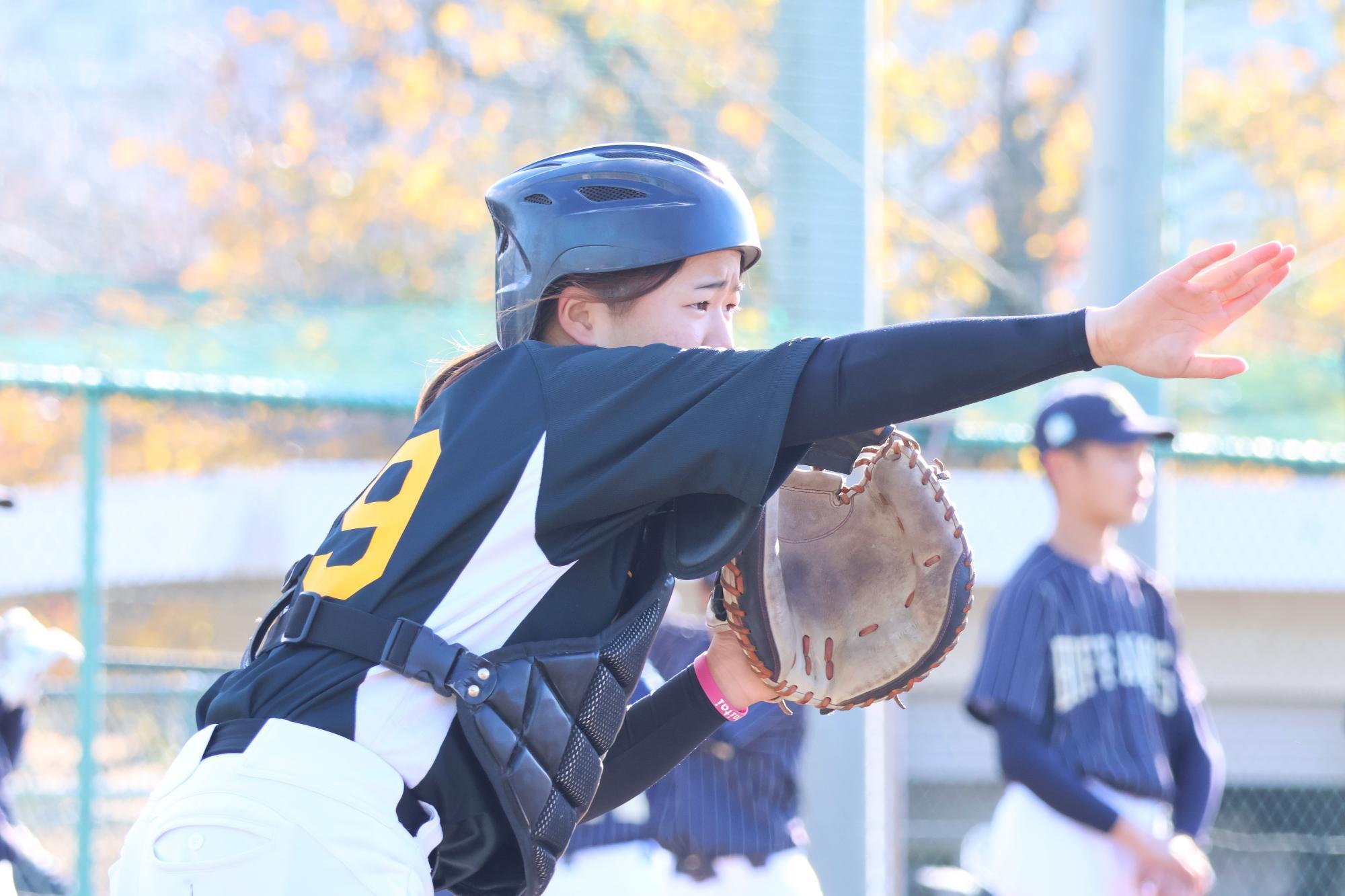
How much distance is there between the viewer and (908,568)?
8.30 ft

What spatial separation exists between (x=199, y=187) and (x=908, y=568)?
34.0ft

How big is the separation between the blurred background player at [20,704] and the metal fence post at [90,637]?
415 mm

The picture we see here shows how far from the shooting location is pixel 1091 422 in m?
4.88

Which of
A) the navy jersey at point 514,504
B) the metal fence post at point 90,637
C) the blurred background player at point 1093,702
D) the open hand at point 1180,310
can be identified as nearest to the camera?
the open hand at point 1180,310

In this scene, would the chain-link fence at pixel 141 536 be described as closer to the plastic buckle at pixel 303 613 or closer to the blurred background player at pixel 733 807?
the blurred background player at pixel 733 807

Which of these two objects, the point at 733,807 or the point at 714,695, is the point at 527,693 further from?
the point at 733,807

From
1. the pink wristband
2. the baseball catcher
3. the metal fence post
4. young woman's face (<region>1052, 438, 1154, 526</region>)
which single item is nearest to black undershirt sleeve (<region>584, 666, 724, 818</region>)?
the pink wristband

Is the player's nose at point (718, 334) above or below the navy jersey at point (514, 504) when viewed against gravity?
above

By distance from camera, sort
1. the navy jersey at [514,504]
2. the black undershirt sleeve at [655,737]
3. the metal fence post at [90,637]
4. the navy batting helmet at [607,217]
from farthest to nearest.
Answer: the metal fence post at [90,637] → the black undershirt sleeve at [655,737] → the navy batting helmet at [607,217] → the navy jersey at [514,504]

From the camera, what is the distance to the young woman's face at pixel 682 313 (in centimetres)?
223

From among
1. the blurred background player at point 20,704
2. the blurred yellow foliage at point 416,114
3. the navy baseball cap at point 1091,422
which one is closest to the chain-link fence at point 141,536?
the blurred background player at point 20,704

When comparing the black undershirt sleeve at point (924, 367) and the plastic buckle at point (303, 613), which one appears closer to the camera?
the black undershirt sleeve at point (924, 367)

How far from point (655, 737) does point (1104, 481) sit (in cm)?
269

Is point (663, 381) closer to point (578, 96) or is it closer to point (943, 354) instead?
point (943, 354)
